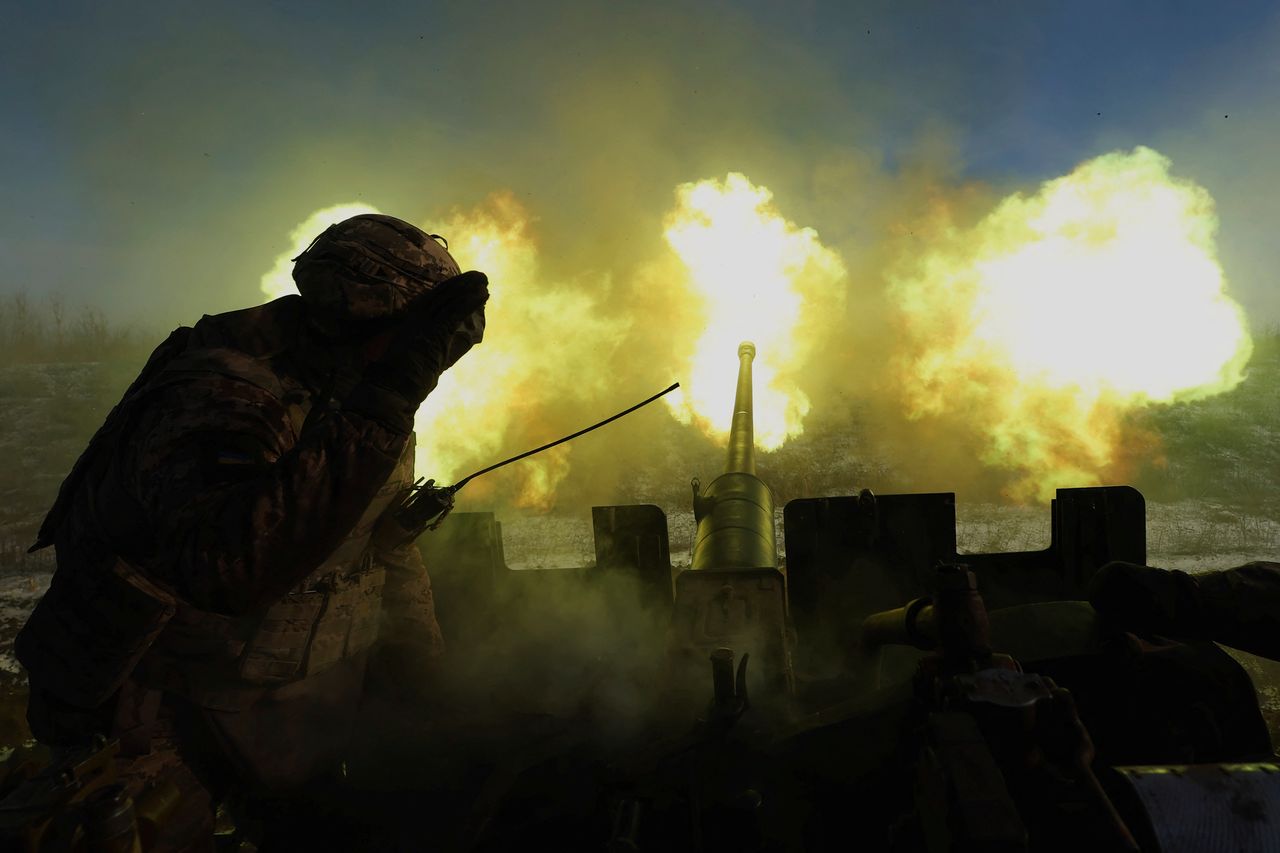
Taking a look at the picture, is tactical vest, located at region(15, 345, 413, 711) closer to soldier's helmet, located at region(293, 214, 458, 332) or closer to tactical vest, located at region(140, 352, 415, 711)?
tactical vest, located at region(140, 352, 415, 711)

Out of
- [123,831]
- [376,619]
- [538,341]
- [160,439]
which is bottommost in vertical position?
[123,831]

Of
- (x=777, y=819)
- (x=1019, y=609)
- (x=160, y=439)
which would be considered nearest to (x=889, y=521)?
(x=1019, y=609)

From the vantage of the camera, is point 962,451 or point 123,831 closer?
point 123,831

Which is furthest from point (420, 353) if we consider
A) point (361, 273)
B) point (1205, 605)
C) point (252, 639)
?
point (1205, 605)

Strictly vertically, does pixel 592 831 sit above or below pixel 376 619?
below

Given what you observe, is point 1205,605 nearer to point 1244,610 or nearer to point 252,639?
point 1244,610

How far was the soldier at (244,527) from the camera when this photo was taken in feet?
6.98

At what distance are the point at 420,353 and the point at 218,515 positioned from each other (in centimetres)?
85

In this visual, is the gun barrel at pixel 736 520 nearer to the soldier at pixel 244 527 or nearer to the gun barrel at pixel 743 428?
the gun barrel at pixel 743 428

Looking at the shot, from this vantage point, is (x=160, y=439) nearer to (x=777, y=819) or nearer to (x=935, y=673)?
(x=777, y=819)

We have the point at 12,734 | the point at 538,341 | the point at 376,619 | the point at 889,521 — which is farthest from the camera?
the point at 538,341

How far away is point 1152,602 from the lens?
2146mm

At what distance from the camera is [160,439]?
2.21 meters

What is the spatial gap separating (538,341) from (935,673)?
20.0 metres
